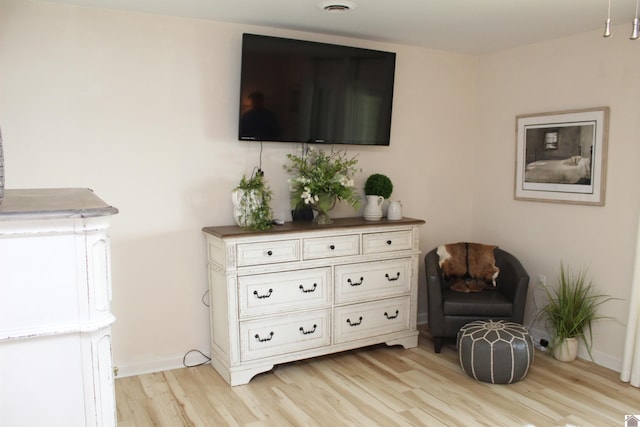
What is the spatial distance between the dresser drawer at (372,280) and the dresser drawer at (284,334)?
222 mm

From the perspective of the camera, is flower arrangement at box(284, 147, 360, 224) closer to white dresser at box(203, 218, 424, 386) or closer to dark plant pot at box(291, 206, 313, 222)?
dark plant pot at box(291, 206, 313, 222)

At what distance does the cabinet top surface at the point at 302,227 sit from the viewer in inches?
128

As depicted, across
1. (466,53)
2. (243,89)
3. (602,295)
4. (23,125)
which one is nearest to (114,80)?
(23,125)

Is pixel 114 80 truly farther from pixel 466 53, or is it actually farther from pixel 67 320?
pixel 466 53

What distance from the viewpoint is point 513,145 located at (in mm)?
4359

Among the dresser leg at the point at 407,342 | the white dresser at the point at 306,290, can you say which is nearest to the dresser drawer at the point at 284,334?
the white dresser at the point at 306,290

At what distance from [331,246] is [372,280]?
464 mm

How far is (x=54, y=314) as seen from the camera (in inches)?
55.4

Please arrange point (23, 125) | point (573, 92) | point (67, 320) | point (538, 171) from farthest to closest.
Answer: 1. point (538, 171)
2. point (573, 92)
3. point (23, 125)
4. point (67, 320)

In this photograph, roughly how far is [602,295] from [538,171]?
42.9 inches

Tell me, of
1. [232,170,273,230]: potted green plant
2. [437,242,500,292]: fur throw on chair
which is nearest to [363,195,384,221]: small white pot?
[437,242,500,292]: fur throw on chair

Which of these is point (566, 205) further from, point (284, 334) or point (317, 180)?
point (284, 334)

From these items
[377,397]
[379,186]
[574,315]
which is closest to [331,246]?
[379,186]

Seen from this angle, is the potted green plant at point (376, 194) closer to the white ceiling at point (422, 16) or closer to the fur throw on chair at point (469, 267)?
the fur throw on chair at point (469, 267)
